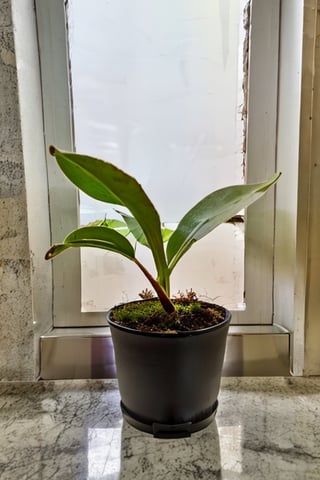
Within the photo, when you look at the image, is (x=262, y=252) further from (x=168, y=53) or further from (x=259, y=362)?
(x=168, y=53)

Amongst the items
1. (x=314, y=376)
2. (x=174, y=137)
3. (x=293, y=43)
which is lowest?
(x=314, y=376)

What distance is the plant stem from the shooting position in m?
0.49

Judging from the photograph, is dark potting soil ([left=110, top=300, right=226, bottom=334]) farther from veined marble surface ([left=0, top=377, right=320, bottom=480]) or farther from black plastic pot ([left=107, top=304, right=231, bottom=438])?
veined marble surface ([left=0, top=377, right=320, bottom=480])

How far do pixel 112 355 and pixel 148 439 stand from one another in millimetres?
206

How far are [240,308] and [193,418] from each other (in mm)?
295

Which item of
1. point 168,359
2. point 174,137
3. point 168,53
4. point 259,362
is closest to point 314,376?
point 259,362

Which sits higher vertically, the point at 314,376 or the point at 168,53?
the point at 168,53

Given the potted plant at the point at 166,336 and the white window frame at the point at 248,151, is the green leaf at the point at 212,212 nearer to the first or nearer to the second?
the potted plant at the point at 166,336

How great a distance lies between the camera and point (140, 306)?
0.58 meters

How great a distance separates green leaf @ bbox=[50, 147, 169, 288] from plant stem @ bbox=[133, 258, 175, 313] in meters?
0.02

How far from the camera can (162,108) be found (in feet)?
2.39

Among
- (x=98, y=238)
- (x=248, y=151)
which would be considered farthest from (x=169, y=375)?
(x=248, y=151)

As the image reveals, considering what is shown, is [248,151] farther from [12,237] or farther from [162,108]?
[12,237]

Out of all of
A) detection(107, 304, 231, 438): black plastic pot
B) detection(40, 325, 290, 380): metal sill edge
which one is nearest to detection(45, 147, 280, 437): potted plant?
detection(107, 304, 231, 438): black plastic pot
